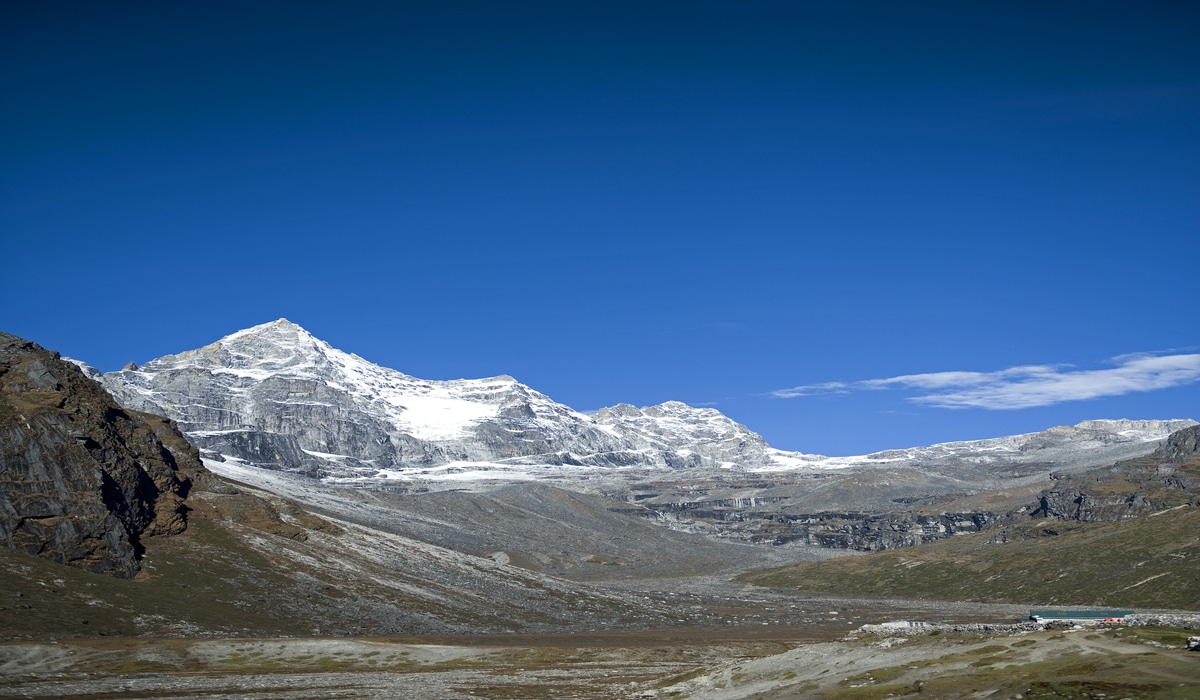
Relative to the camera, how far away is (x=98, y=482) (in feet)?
616

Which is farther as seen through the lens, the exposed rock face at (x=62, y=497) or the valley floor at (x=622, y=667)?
the exposed rock face at (x=62, y=497)

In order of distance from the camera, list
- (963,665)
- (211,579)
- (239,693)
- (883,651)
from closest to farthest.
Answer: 1. (963,665)
2. (883,651)
3. (239,693)
4. (211,579)

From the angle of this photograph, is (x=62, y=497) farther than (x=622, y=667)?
Yes

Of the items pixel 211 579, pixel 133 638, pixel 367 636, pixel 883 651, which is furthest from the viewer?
pixel 211 579

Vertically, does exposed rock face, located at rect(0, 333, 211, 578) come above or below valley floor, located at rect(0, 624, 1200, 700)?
above

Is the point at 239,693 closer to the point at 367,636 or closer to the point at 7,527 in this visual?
the point at 367,636

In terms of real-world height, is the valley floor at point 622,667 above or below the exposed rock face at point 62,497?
below

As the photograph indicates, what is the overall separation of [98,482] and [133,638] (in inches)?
2742

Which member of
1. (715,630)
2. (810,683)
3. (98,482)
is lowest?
(715,630)

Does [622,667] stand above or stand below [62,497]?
below

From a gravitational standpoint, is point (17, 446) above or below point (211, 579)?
above

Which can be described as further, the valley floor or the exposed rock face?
the exposed rock face

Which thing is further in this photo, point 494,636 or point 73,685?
point 494,636

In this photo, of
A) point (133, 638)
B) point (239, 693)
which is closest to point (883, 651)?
point (239, 693)
